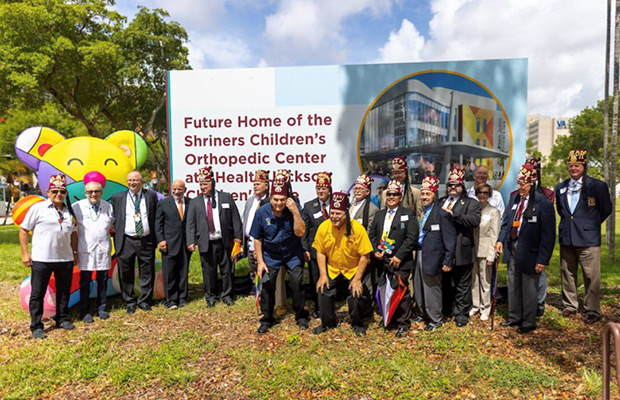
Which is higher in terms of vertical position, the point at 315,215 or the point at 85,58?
the point at 85,58

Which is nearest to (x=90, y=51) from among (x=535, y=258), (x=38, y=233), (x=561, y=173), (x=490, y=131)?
(x=38, y=233)

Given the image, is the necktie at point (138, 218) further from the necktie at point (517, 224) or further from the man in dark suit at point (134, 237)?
the necktie at point (517, 224)

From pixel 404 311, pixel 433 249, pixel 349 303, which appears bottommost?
pixel 404 311

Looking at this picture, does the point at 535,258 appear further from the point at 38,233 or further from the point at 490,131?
the point at 38,233

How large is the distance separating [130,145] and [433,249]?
5008 millimetres

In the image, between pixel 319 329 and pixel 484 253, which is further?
pixel 484 253

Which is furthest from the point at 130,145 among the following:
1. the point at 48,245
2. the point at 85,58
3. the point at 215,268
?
the point at 85,58

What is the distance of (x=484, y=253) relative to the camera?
17.3 feet

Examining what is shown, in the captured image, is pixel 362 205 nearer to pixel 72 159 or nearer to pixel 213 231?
pixel 213 231

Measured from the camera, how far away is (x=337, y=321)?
17.4 feet

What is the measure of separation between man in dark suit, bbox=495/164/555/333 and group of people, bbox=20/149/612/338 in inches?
0.5

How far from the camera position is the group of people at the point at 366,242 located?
482 centimetres

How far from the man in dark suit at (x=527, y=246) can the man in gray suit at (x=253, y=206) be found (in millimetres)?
3295

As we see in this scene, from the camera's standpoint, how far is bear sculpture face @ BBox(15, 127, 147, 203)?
558 cm
